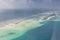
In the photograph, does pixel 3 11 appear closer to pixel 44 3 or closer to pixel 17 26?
pixel 17 26

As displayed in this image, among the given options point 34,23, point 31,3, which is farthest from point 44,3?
point 34,23

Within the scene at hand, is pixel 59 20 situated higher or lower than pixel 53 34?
higher

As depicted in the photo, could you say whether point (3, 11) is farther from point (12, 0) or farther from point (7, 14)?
point (12, 0)

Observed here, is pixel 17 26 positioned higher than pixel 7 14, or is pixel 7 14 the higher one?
pixel 7 14

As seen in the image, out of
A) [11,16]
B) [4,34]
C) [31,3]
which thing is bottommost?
[4,34]

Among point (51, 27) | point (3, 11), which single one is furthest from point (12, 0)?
point (51, 27)

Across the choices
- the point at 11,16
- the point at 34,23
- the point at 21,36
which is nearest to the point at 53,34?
the point at 34,23
